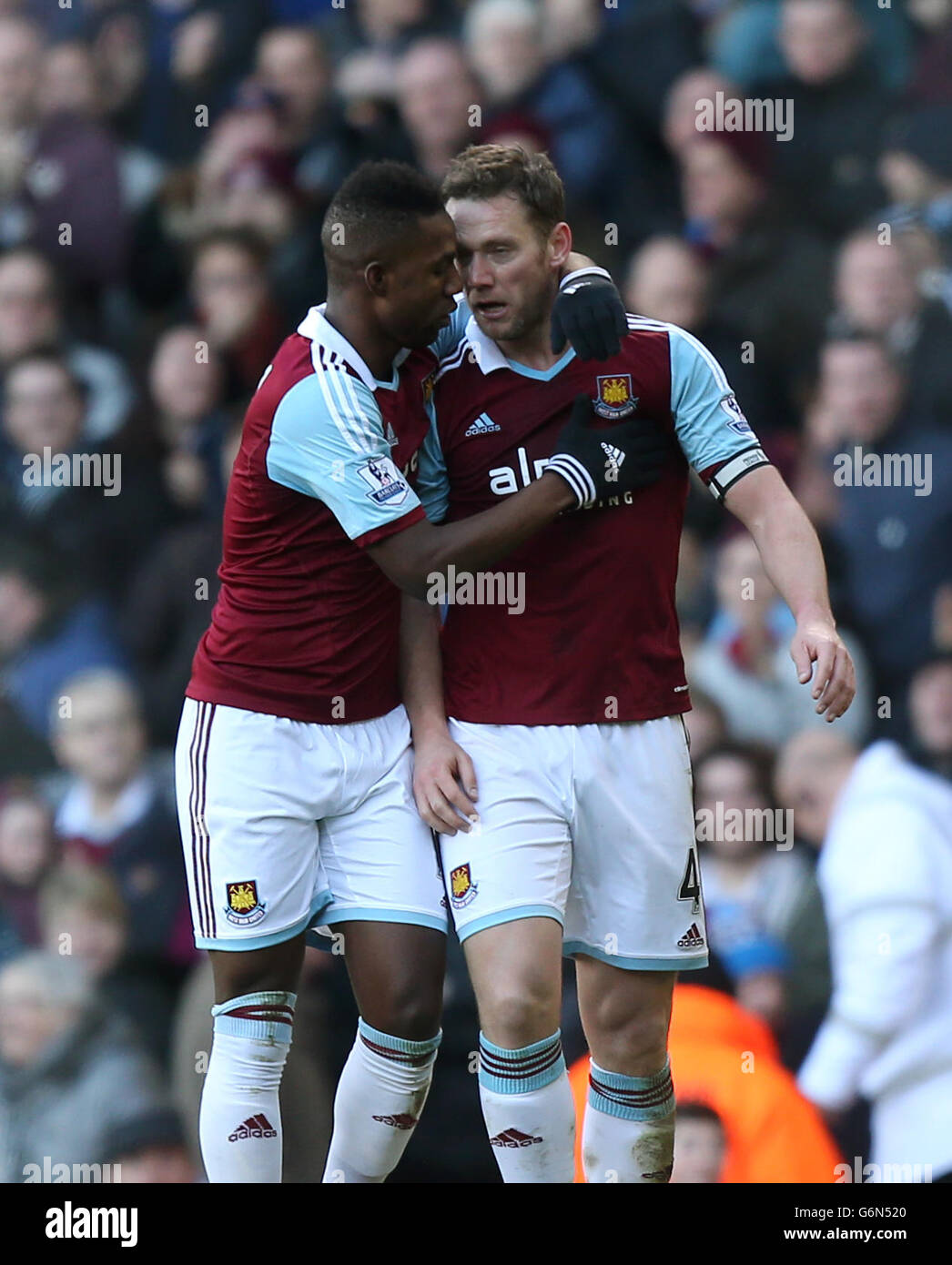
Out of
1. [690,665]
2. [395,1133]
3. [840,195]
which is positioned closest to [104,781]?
[690,665]

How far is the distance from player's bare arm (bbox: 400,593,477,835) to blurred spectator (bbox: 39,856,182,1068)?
1.73 metres

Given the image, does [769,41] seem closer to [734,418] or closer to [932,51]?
[932,51]

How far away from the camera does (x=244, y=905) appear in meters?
2.98

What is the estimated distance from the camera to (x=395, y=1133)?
3.06 meters

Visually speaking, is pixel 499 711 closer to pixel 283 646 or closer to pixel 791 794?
pixel 283 646

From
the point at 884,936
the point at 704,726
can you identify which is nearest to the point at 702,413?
the point at 704,726

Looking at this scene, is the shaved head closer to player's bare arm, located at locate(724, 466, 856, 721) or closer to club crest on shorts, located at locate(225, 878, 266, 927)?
player's bare arm, located at locate(724, 466, 856, 721)

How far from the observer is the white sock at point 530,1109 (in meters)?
2.90

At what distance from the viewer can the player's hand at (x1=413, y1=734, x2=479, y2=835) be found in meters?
3.01

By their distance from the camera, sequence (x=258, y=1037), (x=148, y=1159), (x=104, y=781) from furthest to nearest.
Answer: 1. (x=104, y=781)
2. (x=148, y=1159)
3. (x=258, y=1037)

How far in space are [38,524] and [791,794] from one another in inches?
87.6

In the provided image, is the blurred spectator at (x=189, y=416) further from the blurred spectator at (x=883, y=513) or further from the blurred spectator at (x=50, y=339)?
the blurred spectator at (x=883, y=513)

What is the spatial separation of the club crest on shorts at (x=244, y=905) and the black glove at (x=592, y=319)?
1084 mm

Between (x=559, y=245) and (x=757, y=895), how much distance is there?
197 centimetres
